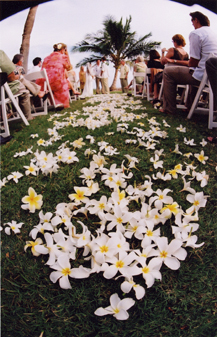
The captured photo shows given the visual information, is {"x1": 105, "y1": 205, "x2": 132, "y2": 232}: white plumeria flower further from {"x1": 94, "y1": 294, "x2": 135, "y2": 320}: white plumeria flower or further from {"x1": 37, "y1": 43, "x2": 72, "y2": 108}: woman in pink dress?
{"x1": 37, "y1": 43, "x2": 72, "y2": 108}: woman in pink dress

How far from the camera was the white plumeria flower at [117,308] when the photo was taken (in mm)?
905

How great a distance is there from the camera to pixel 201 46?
2.82 meters

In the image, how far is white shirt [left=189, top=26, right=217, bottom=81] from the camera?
2668mm

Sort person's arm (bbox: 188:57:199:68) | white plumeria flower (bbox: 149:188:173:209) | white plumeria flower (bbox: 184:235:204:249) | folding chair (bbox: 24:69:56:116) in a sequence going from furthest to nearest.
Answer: folding chair (bbox: 24:69:56:116), person's arm (bbox: 188:57:199:68), white plumeria flower (bbox: 149:188:173:209), white plumeria flower (bbox: 184:235:204:249)

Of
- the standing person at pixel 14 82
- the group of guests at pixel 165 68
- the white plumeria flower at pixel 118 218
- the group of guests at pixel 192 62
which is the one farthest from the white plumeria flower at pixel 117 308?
the standing person at pixel 14 82

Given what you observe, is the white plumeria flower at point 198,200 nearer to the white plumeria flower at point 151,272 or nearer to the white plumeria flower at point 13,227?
the white plumeria flower at point 151,272

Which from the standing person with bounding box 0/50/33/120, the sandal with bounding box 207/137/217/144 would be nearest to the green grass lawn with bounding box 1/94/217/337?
the sandal with bounding box 207/137/217/144

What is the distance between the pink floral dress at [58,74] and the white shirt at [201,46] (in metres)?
3.88

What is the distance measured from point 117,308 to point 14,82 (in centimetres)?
405

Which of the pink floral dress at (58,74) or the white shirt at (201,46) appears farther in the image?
the pink floral dress at (58,74)

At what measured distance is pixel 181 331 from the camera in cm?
91

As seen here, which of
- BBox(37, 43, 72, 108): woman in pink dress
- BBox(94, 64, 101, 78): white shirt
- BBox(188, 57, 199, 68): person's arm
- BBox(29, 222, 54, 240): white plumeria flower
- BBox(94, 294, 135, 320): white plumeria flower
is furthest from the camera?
BBox(37, 43, 72, 108): woman in pink dress

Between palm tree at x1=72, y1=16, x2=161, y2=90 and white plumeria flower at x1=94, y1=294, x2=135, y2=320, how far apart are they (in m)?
2.03

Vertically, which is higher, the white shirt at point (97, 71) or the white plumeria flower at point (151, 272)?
the white shirt at point (97, 71)
